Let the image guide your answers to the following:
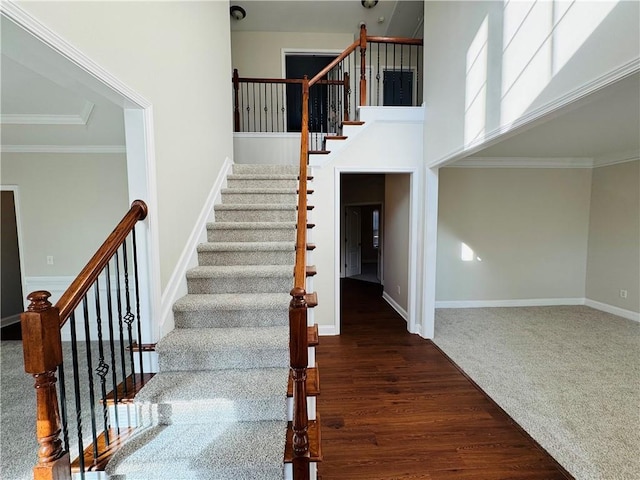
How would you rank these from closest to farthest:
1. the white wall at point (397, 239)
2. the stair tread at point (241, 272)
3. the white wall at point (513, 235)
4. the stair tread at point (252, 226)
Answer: the stair tread at point (241, 272), the stair tread at point (252, 226), the white wall at point (397, 239), the white wall at point (513, 235)

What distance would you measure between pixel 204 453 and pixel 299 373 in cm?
72

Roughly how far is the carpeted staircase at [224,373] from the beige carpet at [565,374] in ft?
6.32

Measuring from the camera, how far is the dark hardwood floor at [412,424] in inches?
72.1

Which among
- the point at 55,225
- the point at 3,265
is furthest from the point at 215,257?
the point at 3,265

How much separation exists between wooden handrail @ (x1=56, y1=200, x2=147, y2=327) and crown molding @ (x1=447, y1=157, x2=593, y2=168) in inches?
177

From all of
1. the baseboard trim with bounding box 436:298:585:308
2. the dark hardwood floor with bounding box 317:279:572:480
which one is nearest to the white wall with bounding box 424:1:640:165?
the dark hardwood floor with bounding box 317:279:572:480

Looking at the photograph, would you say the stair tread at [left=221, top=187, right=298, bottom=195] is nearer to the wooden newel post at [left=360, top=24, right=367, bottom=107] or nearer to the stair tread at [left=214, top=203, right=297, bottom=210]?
the stair tread at [left=214, top=203, right=297, bottom=210]

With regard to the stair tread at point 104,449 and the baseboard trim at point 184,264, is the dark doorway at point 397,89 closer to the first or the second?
the baseboard trim at point 184,264

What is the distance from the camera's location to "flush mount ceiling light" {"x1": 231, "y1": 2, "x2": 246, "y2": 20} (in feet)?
15.4

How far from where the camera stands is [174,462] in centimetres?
140

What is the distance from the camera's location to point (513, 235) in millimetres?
4988

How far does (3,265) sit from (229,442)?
5.28 m

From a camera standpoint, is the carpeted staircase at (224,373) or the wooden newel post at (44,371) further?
the carpeted staircase at (224,373)

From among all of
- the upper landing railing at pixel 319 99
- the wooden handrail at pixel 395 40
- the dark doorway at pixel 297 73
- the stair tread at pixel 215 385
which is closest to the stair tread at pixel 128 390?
the stair tread at pixel 215 385
